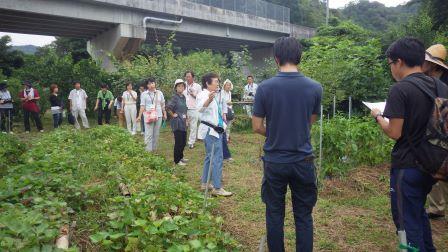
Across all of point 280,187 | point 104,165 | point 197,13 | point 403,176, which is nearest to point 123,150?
point 104,165

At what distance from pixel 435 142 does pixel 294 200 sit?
1159 mm

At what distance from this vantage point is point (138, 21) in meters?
24.8

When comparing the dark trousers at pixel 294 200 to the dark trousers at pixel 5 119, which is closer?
the dark trousers at pixel 294 200

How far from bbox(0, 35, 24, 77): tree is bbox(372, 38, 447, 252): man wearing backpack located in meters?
31.7

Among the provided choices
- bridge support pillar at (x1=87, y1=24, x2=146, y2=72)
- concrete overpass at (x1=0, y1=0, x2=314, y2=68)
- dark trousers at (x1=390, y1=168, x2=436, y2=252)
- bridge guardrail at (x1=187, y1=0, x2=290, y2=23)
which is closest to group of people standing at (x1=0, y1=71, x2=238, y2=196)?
dark trousers at (x1=390, y1=168, x2=436, y2=252)

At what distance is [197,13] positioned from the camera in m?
27.0

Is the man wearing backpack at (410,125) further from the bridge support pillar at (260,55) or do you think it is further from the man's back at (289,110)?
the bridge support pillar at (260,55)

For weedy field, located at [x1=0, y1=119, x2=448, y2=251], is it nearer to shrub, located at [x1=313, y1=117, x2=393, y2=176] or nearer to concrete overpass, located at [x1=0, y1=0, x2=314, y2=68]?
shrub, located at [x1=313, y1=117, x2=393, y2=176]

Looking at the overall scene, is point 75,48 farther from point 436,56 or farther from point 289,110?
point 289,110

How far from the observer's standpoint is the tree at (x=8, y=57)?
29.5 metres

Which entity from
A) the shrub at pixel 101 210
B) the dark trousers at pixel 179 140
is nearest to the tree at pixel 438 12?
the dark trousers at pixel 179 140

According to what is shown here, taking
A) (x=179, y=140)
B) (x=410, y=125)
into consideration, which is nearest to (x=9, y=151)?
(x=179, y=140)

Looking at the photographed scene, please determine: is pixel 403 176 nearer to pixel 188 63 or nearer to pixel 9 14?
pixel 188 63

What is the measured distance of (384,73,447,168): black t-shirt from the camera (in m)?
2.82
